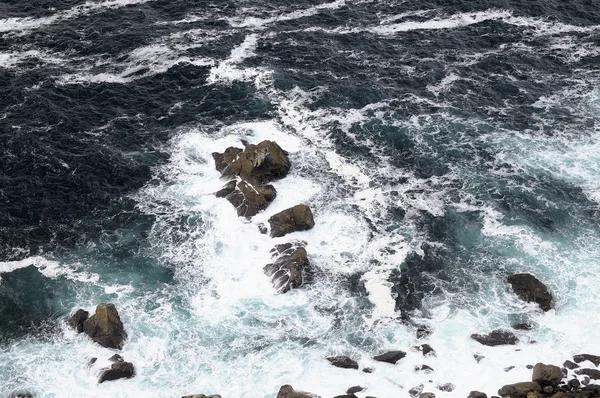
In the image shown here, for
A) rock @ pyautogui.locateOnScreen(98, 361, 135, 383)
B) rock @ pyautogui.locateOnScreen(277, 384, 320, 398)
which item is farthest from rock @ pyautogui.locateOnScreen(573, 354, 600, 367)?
rock @ pyautogui.locateOnScreen(98, 361, 135, 383)

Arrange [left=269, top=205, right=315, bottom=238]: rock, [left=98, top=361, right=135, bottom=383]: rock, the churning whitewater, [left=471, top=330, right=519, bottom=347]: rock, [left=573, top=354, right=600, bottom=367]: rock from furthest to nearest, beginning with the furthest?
[left=269, top=205, right=315, bottom=238]: rock
[left=471, top=330, right=519, bottom=347]: rock
the churning whitewater
[left=573, top=354, right=600, bottom=367]: rock
[left=98, top=361, right=135, bottom=383]: rock

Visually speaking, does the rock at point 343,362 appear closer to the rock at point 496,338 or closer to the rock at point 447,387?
the rock at point 447,387

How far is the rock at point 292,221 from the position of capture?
3364 inches

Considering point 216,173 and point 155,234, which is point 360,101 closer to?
point 216,173

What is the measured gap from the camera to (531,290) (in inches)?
3049

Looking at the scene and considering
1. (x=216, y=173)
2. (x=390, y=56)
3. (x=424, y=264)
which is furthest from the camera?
(x=390, y=56)

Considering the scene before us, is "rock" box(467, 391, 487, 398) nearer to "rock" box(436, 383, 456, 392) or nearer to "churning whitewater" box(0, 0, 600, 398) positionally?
"churning whitewater" box(0, 0, 600, 398)

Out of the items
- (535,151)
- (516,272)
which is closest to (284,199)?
(516,272)

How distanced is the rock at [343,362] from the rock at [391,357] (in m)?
2.52

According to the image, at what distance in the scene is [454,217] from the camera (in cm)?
8881

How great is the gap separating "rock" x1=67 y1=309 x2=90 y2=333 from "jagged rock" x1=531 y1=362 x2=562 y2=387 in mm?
48256

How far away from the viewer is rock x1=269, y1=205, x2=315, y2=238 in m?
85.4

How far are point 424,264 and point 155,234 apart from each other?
34.3 meters

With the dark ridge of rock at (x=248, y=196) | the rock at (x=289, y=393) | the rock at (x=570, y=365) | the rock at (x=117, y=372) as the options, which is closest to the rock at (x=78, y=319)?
the rock at (x=117, y=372)
